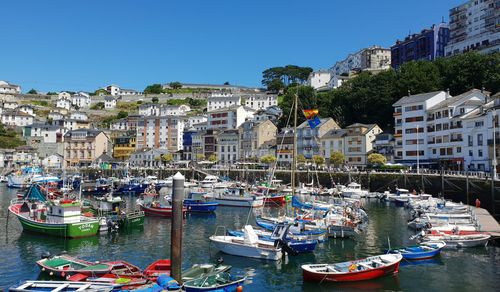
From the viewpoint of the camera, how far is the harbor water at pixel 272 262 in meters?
22.7

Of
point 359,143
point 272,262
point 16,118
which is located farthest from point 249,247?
point 16,118

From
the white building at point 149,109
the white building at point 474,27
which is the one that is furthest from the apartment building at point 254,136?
the white building at point 474,27

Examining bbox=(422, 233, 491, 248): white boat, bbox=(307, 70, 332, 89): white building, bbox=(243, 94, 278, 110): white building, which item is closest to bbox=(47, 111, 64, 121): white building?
bbox=(243, 94, 278, 110): white building

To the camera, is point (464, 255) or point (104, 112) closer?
point (464, 255)

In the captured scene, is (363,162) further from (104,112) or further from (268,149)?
(104,112)

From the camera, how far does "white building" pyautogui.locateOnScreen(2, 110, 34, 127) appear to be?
488 ft

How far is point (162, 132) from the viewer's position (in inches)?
5212

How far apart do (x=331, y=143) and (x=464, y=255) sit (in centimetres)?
6266

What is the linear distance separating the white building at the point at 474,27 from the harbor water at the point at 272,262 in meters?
88.5

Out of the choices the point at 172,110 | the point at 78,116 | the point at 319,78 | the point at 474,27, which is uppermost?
the point at 474,27

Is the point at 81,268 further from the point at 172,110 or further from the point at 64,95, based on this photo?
the point at 64,95

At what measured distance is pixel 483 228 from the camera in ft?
110

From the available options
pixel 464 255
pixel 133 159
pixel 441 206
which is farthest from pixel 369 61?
pixel 464 255

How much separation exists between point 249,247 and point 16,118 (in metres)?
149
